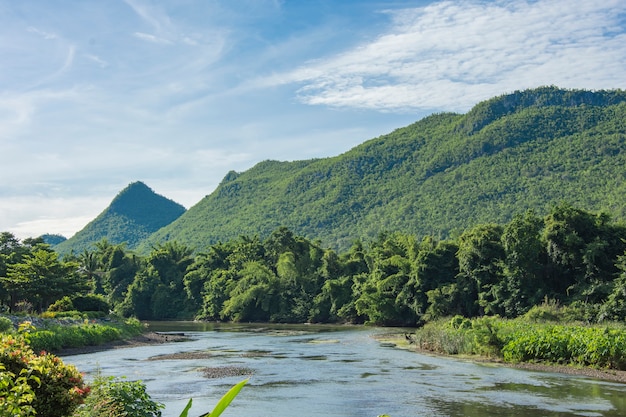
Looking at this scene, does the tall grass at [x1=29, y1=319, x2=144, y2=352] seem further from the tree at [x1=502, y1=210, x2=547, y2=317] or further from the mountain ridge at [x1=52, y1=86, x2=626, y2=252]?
the mountain ridge at [x1=52, y1=86, x2=626, y2=252]

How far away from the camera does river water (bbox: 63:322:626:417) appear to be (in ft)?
76.2

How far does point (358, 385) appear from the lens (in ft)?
95.8

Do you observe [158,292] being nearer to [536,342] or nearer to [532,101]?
[536,342]

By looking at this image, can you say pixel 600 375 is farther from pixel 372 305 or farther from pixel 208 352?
pixel 372 305

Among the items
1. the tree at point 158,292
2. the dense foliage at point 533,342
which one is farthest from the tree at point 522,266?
the tree at point 158,292

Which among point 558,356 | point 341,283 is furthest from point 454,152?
point 558,356

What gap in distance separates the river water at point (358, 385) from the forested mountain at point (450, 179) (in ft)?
218

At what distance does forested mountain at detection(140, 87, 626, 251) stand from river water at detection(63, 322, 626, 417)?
6631 centimetres

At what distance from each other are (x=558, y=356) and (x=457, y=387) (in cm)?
875

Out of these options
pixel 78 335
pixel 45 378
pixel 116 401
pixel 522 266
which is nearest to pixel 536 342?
pixel 522 266

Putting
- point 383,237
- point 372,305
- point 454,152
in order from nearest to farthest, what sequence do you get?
point 372,305, point 383,237, point 454,152

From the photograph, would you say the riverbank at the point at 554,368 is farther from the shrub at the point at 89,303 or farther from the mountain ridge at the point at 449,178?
the mountain ridge at the point at 449,178

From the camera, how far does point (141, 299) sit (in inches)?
4151

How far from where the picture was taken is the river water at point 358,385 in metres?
23.2
